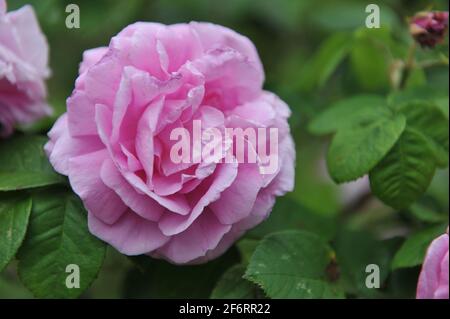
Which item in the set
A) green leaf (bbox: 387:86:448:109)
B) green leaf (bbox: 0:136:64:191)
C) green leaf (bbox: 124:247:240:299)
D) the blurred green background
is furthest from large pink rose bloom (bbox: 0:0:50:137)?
green leaf (bbox: 387:86:448:109)

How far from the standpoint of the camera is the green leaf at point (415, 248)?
90 centimetres

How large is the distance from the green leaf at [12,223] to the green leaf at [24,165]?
0.02 metres

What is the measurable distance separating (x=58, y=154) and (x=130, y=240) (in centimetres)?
13

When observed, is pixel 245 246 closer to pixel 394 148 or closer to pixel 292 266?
pixel 292 266

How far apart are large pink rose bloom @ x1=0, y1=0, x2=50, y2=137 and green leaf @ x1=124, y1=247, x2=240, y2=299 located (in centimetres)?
26

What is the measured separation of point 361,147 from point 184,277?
290mm

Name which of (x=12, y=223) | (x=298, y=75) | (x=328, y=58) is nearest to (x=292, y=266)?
(x=12, y=223)

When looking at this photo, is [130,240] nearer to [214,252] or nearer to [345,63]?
[214,252]

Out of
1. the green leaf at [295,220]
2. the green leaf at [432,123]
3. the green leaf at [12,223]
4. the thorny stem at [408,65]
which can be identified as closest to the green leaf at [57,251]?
the green leaf at [12,223]

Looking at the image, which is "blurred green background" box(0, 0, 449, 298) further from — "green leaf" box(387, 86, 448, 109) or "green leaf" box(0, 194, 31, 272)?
"green leaf" box(0, 194, 31, 272)

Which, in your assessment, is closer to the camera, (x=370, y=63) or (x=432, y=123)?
(x=432, y=123)

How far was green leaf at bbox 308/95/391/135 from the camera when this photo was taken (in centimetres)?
97

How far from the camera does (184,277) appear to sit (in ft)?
3.17

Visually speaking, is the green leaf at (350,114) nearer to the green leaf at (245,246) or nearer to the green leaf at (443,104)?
the green leaf at (443,104)
